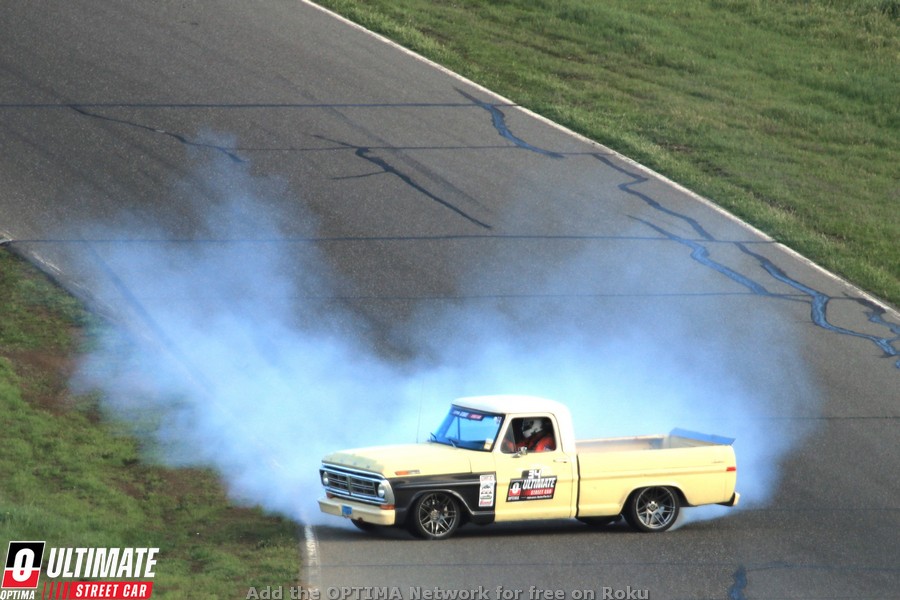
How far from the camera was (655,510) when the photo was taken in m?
12.6

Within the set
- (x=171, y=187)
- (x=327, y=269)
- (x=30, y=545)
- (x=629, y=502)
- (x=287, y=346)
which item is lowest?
(x=30, y=545)

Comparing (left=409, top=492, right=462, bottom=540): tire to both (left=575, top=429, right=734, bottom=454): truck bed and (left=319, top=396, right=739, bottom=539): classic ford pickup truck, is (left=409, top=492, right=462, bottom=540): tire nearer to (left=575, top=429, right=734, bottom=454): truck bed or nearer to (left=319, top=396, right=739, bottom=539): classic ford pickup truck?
(left=319, top=396, right=739, bottom=539): classic ford pickup truck

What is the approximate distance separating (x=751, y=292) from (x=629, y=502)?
845 cm

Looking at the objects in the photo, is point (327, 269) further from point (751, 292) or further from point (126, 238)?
point (751, 292)

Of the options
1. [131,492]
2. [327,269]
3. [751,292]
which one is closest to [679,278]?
[751,292]

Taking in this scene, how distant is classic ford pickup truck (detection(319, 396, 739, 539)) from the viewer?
11633 mm

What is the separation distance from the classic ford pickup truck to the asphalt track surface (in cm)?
29

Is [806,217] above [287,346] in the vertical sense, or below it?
above

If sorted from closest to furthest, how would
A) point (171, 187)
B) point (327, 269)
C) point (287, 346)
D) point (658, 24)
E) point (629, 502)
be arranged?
point (629, 502) < point (287, 346) < point (327, 269) < point (171, 187) < point (658, 24)

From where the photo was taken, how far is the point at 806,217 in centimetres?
2292
